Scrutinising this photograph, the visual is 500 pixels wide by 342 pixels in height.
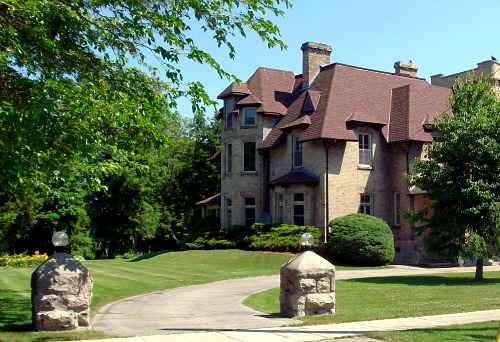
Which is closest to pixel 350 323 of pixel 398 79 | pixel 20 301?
pixel 20 301

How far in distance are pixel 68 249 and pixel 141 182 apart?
752 cm

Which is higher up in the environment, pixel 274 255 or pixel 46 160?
pixel 46 160

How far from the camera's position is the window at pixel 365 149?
34.1 m

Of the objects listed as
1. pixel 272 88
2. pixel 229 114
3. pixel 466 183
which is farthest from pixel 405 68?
pixel 466 183

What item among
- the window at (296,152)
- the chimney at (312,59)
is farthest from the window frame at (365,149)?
the chimney at (312,59)

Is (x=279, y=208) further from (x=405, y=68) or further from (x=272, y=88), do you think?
(x=405, y=68)

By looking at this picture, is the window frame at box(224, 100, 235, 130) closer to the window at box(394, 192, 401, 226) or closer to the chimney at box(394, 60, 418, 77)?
the window at box(394, 192, 401, 226)

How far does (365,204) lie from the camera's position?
34.1 m

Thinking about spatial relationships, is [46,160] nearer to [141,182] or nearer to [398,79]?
[398,79]

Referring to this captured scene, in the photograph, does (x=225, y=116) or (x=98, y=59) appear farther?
(x=225, y=116)

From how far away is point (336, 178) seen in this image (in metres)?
33.0

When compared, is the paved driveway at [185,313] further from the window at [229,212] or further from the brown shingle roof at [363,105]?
the window at [229,212]

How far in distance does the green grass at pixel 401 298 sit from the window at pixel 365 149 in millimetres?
11993

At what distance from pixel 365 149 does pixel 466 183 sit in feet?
44.4
